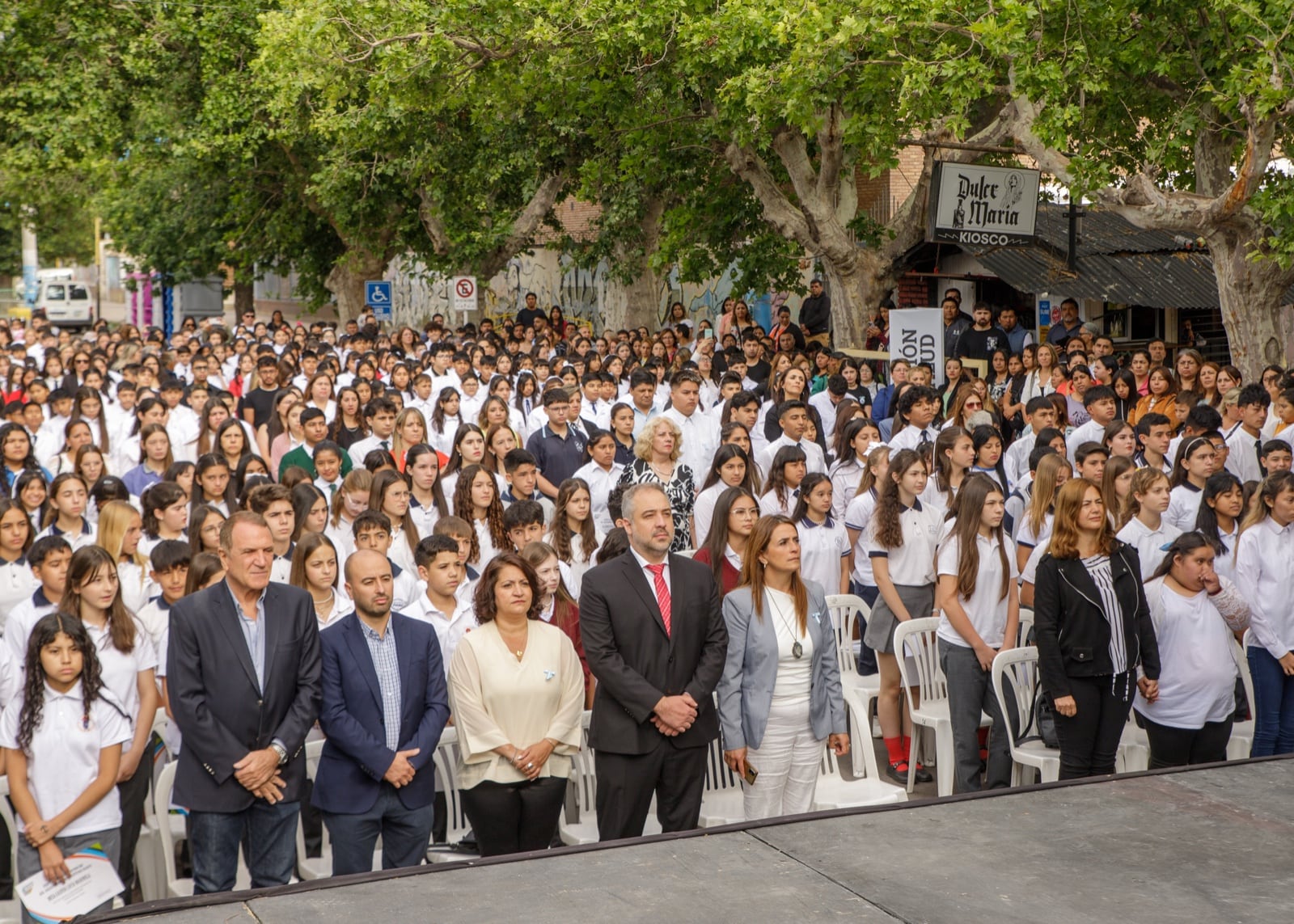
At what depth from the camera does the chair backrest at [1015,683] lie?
7242mm

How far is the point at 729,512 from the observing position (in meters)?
7.30

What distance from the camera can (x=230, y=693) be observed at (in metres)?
5.72

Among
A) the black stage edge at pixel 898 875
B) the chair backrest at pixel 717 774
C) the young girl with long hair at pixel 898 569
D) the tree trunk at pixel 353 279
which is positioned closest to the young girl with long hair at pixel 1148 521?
the young girl with long hair at pixel 898 569

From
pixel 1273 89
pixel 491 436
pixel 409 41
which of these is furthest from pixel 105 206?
pixel 1273 89

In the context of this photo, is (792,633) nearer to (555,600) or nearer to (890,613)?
(555,600)

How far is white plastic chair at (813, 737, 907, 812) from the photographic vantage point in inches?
264

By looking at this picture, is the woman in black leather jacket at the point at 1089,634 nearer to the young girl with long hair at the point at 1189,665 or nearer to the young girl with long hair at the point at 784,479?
the young girl with long hair at the point at 1189,665

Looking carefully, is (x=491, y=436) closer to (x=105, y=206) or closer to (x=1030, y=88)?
(x=1030, y=88)

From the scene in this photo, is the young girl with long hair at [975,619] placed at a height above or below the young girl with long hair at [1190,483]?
below

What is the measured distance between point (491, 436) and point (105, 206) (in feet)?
92.5

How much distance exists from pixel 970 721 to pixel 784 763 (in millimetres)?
1563

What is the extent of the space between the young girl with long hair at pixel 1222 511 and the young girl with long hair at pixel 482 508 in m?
3.98

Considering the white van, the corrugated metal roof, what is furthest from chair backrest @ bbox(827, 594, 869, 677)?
the white van

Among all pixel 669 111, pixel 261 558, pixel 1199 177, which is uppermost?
pixel 669 111
